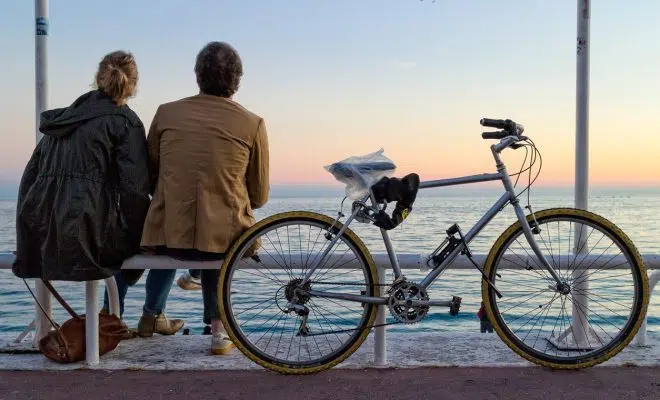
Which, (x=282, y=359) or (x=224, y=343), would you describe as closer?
(x=282, y=359)

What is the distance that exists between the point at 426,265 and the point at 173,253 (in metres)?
1.33

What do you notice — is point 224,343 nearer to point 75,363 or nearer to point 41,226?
point 75,363

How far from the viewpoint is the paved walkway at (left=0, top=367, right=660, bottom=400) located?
332cm

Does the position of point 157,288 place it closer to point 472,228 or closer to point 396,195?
point 396,195

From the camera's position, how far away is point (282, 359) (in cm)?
368

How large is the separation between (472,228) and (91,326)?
2.08 metres

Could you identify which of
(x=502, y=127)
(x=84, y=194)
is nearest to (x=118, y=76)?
(x=84, y=194)

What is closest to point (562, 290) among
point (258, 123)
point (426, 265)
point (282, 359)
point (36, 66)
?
point (426, 265)

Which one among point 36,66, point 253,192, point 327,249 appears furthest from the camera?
point 36,66

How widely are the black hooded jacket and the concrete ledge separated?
0.51 m

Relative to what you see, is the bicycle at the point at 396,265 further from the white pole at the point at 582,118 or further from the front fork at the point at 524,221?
the white pole at the point at 582,118

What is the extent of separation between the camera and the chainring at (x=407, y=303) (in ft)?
11.8

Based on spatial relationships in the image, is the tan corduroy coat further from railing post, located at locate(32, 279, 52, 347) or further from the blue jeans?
railing post, located at locate(32, 279, 52, 347)

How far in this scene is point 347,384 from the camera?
3475 mm
